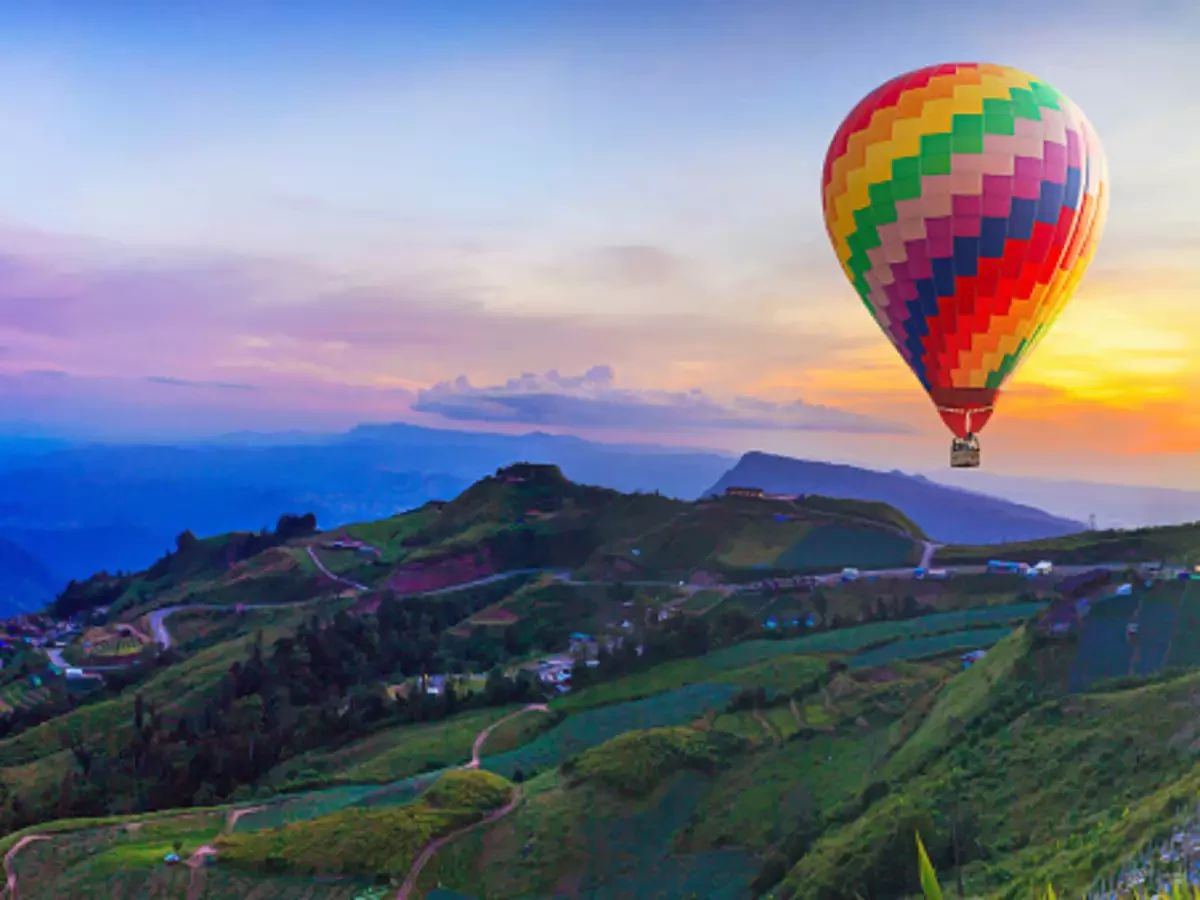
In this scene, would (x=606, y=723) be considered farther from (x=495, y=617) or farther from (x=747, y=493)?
(x=747, y=493)

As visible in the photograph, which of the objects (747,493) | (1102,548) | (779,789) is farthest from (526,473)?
(779,789)

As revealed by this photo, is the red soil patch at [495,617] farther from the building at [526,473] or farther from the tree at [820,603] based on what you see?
the building at [526,473]

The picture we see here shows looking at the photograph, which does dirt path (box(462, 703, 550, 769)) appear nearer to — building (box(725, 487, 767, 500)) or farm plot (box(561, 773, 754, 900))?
farm plot (box(561, 773, 754, 900))

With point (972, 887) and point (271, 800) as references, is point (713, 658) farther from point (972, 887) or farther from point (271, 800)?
point (972, 887)

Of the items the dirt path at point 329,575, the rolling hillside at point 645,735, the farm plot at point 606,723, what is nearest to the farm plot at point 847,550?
the rolling hillside at point 645,735

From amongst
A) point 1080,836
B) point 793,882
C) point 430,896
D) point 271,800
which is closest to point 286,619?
point 271,800

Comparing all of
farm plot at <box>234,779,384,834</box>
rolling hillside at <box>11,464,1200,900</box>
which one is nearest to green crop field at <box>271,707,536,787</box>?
rolling hillside at <box>11,464,1200,900</box>

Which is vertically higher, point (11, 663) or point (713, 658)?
point (713, 658)
